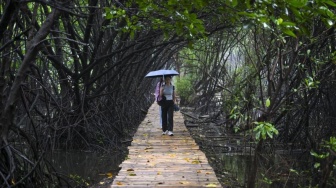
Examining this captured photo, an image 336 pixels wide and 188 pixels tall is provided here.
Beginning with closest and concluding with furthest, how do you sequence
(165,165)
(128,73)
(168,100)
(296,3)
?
1. (296,3)
2. (165,165)
3. (168,100)
4. (128,73)

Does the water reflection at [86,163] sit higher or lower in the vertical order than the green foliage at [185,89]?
lower

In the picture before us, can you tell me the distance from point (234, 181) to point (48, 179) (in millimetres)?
3098

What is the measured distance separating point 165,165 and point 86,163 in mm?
3109

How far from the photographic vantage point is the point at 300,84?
7320mm

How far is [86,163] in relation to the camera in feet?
27.1

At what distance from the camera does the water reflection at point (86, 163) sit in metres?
7.62

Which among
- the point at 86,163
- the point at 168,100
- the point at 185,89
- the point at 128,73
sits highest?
the point at 128,73

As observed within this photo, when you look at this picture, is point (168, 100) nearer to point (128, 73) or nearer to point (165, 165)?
point (165, 165)

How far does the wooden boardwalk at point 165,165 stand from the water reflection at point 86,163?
739mm

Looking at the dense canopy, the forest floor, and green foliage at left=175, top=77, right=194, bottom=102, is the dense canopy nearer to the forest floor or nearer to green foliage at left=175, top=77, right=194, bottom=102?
the forest floor

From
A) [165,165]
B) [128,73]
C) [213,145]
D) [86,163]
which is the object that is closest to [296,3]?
[165,165]

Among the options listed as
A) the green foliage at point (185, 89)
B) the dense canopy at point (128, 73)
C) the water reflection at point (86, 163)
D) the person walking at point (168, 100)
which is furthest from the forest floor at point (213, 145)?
the green foliage at point (185, 89)

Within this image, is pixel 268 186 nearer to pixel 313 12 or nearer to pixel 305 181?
pixel 305 181

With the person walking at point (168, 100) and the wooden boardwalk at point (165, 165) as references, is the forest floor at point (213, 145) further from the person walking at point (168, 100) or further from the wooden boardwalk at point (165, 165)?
the person walking at point (168, 100)
